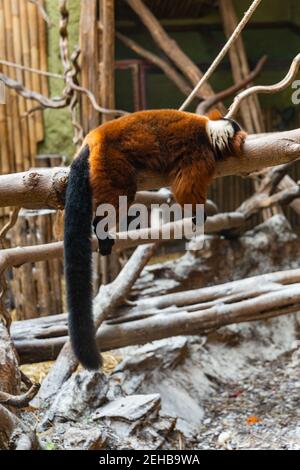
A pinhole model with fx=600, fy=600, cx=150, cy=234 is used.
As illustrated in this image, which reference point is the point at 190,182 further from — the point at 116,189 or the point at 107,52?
the point at 107,52

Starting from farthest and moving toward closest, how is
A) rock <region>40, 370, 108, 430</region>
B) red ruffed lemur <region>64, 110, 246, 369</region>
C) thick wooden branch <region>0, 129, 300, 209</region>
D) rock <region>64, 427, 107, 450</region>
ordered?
rock <region>40, 370, 108, 430</region> < rock <region>64, 427, 107, 450</region> < red ruffed lemur <region>64, 110, 246, 369</region> < thick wooden branch <region>0, 129, 300, 209</region>

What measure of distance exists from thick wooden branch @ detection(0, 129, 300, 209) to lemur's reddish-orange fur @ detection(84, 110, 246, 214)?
0.06m

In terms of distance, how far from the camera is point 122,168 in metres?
2.60

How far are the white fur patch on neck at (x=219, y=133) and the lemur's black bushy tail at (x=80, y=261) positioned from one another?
579 mm

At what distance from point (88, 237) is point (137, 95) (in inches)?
164

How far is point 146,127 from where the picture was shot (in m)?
2.70

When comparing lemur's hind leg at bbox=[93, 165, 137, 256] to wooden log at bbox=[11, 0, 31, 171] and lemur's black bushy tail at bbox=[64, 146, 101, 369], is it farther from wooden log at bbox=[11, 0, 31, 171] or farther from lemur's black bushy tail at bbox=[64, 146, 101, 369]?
wooden log at bbox=[11, 0, 31, 171]

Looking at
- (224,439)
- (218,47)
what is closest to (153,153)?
(224,439)

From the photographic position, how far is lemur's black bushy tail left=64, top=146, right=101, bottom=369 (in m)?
2.54

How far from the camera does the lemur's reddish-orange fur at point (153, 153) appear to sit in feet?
8.46

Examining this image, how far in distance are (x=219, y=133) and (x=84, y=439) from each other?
1.63 metres

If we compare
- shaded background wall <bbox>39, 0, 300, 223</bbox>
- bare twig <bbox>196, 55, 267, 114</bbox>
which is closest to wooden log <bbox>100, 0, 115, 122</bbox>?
bare twig <bbox>196, 55, 267, 114</bbox>

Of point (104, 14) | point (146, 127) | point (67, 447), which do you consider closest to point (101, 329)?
point (67, 447)
